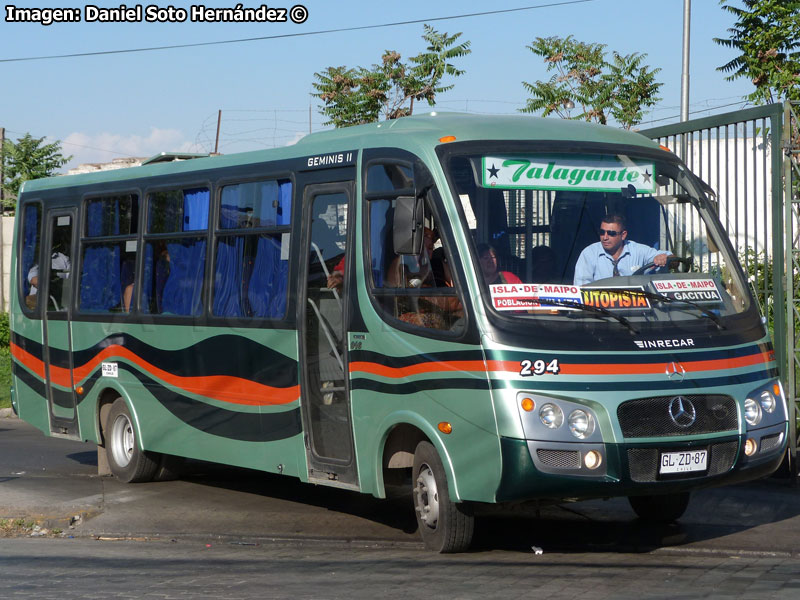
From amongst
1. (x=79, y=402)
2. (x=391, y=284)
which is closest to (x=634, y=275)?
(x=391, y=284)

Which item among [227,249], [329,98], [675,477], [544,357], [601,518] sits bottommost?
[601,518]

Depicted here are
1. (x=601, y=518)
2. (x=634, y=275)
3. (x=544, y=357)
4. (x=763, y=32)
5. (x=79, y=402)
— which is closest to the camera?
(x=544, y=357)

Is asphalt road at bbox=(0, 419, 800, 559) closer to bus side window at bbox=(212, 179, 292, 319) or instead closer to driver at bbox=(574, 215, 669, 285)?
bus side window at bbox=(212, 179, 292, 319)

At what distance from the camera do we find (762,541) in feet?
28.9

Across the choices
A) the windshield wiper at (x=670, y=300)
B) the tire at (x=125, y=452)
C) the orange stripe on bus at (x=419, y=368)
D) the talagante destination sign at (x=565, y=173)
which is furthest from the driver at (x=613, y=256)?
the tire at (x=125, y=452)

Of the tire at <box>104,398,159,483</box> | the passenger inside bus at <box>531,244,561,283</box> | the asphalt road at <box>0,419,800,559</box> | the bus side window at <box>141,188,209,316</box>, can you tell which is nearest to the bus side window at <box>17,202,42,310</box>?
the tire at <box>104,398,159,483</box>

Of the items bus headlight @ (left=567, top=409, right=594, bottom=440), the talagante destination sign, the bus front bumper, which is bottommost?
the bus front bumper

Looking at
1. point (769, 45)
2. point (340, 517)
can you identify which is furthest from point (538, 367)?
point (769, 45)

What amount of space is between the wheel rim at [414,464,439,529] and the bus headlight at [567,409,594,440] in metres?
1.11

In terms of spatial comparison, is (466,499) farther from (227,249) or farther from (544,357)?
(227,249)

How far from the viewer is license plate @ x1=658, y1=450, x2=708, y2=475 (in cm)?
789

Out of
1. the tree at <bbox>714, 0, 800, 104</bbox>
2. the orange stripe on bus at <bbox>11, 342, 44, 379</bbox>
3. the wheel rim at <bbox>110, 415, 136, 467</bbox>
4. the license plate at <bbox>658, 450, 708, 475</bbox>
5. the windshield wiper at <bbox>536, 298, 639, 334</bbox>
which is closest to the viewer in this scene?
the license plate at <bbox>658, 450, 708, 475</bbox>

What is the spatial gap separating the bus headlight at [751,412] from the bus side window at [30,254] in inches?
312

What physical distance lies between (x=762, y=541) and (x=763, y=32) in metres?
15.4
